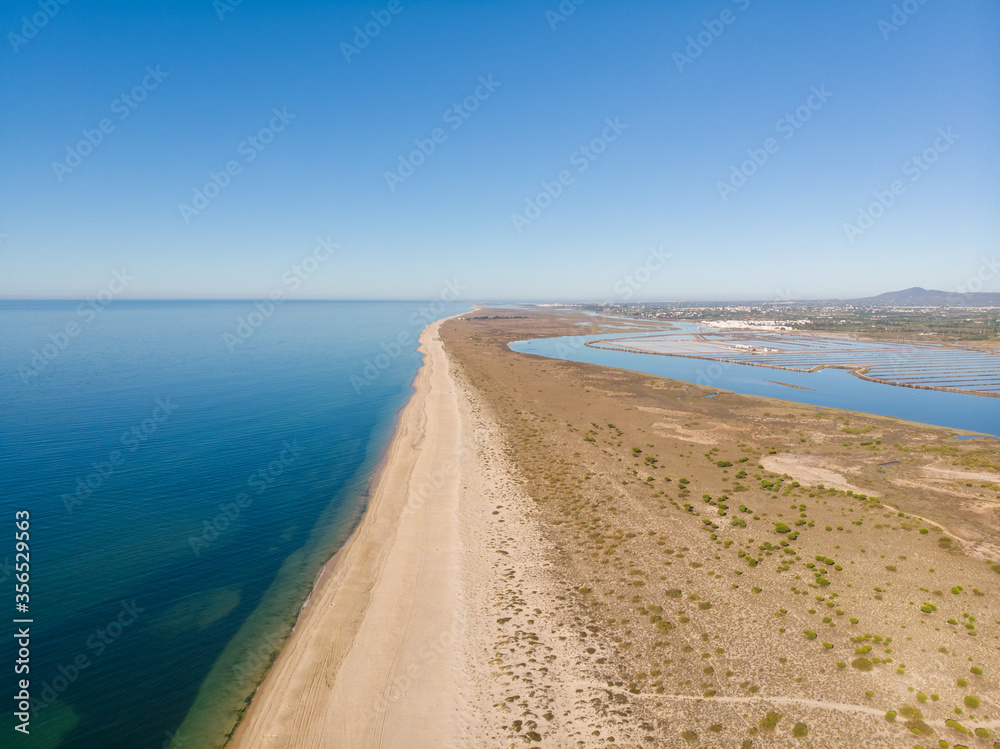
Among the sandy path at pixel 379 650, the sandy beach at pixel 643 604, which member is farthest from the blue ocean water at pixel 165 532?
the sandy beach at pixel 643 604

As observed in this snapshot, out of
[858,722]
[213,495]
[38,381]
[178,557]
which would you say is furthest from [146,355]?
[858,722]

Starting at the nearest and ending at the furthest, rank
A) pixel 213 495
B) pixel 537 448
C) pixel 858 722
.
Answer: pixel 858 722, pixel 213 495, pixel 537 448

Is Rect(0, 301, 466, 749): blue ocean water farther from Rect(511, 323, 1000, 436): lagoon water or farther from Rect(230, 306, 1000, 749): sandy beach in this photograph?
Rect(511, 323, 1000, 436): lagoon water

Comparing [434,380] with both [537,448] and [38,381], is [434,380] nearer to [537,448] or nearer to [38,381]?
[537,448]

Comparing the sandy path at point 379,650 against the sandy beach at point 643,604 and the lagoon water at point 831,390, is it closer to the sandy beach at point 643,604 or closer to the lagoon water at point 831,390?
the sandy beach at point 643,604

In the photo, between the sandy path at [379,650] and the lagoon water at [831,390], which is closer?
the sandy path at [379,650]

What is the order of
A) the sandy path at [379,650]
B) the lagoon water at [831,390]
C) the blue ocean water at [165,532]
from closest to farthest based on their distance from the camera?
the sandy path at [379,650] → the blue ocean water at [165,532] → the lagoon water at [831,390]

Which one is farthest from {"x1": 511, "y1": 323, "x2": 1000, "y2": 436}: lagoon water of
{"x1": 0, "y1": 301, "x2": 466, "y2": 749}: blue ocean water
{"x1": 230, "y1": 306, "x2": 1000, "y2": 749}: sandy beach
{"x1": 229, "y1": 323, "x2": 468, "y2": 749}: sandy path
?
{"x1": 229, "y1": 323, "x2": 468, "y2": 749}: sandy path
